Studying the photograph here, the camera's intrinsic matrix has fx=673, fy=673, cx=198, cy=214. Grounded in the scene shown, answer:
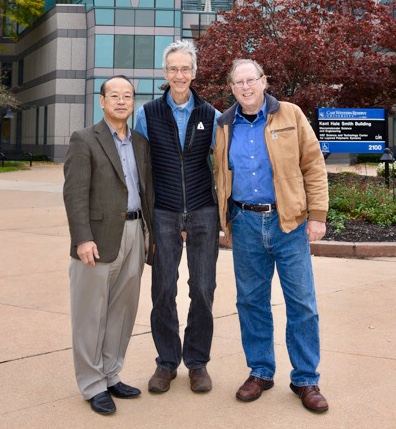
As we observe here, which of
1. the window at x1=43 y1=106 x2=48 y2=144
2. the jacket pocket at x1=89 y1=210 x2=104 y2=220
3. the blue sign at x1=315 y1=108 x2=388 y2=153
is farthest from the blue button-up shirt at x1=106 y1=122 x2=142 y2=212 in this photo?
the window at x1=43 y1=106 x2=48 y2=144

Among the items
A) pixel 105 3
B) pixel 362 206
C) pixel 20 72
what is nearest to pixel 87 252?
pixel 362 206

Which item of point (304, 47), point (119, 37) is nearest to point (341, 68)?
point (304, 47)

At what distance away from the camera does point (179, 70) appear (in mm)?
4438

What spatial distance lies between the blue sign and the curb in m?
5.75

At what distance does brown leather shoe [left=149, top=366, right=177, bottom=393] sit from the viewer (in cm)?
439

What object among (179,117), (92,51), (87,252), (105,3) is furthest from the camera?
(92,51)

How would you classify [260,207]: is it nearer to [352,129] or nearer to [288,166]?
[288,166]

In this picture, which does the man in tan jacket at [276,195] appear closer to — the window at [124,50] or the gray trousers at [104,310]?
the gray trousers at [104,310]

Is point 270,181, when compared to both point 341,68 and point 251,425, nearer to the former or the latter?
point 251,425

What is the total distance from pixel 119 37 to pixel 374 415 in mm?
40834

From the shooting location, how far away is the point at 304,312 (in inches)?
169

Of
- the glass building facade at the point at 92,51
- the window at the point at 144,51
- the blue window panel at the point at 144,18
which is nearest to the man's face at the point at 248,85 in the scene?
the glass building facade at the point at 92,51

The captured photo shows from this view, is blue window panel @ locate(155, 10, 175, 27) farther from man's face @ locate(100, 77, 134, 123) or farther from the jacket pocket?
the jacket pocket

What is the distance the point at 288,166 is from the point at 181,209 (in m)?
0.77
